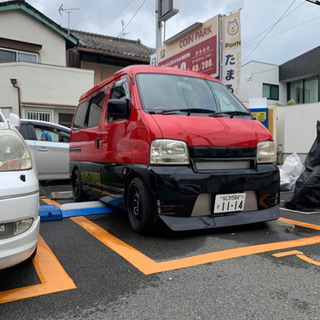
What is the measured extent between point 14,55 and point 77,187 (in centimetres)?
979

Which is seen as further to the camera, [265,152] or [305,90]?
[305,90]

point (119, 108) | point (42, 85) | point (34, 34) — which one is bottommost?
point (119, 108)

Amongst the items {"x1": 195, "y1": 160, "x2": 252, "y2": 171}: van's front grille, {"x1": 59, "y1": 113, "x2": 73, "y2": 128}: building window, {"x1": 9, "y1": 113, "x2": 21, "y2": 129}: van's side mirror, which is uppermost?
{"x1": 59, "y1": 113, "x2": 73, "y2": 128}: building window

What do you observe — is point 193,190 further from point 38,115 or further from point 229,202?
point 38,115

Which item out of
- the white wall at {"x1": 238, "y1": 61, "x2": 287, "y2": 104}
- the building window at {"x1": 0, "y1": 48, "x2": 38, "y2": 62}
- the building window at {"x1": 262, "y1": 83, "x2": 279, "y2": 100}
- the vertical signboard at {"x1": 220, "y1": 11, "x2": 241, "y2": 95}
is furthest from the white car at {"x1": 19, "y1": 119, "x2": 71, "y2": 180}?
the building window at {"x1": 262, "y1": 83, "x2": 279, "y2": 100}

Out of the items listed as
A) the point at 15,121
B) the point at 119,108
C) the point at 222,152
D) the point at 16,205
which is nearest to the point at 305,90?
the point at 222,152

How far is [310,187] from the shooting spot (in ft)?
13.7

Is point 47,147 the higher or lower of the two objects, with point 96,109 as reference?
lower

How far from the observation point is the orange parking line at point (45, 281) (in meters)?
1.98

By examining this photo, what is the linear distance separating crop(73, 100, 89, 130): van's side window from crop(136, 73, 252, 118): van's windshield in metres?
1.80

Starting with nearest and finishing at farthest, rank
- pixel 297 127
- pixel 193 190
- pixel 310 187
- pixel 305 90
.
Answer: pixel 193 190 → pixel 310 187 → pixel 297 127 → pixel 305 90

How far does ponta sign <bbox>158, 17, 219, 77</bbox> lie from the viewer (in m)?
6.66

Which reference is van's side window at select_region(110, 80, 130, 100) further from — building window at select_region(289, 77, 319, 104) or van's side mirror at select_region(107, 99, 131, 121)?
building window at select_region(289, 77, 319, 104)

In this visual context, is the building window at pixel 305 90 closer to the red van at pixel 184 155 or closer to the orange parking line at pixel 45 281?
the red van at pixel 184 155
